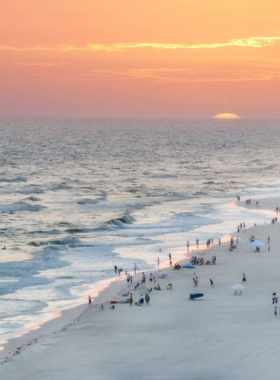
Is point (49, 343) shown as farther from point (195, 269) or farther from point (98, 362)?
point (195, 269)

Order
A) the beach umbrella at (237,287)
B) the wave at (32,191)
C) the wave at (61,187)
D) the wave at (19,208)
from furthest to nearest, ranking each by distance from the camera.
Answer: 1. the wave at (61,187)
2. the wave at (32,191)
3. the wave at (19,208)
4. the beach umbrella at (237,287)

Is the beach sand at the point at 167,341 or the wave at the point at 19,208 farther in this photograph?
the wave at the point at 19,208

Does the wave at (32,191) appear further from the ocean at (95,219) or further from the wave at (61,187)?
the wave at (61,187)

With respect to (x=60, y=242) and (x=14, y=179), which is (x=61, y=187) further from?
(x=60, y=242)

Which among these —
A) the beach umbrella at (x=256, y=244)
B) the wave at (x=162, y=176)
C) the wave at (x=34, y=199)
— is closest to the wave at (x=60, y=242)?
the beach umbrella at (x=256, y=244)

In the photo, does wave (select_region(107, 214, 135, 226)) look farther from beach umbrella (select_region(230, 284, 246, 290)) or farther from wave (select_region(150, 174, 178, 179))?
wave (select_region(150, 174, 178, 179))

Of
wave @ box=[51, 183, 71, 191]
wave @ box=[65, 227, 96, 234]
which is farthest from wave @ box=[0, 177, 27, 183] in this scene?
wave @ box=[65, 227, 96, 234]

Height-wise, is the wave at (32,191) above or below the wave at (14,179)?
below

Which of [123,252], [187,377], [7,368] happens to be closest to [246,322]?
[187,377]

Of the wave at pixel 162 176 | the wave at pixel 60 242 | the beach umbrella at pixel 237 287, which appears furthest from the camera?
the wave at pixel 162 176

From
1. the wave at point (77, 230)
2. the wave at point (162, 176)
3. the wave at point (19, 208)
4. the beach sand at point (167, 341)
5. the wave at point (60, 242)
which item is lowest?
the beach sand at point (167, 341)
